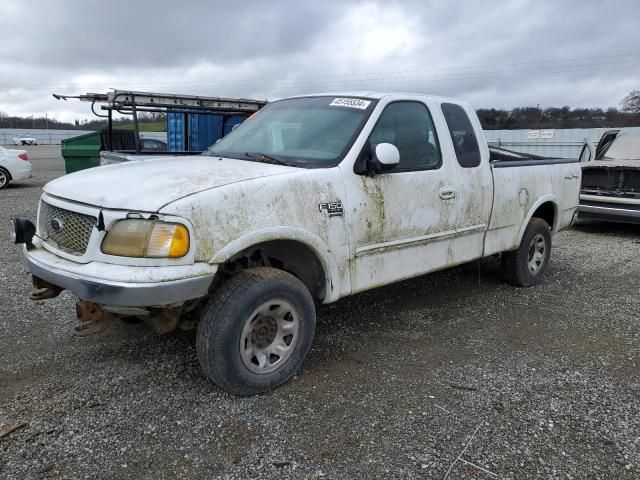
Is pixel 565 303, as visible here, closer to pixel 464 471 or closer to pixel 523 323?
pixel 523 323

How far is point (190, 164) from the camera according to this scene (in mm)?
3680

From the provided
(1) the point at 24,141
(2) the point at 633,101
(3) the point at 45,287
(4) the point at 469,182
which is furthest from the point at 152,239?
(1) the point at 24,141

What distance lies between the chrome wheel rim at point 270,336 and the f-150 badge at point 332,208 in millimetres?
656

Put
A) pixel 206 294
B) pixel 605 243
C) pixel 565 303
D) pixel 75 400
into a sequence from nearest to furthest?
pixel 206 294 → pixel 75 400 → pixel 565 303 → pixel 605 243

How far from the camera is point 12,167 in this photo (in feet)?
48.0

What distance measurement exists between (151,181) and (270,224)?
76 cm

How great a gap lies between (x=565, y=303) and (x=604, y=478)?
290cm

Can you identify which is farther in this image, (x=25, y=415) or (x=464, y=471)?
(x=25, y=415)

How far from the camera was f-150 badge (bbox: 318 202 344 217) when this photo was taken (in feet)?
11.1

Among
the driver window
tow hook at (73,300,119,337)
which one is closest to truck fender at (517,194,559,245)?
the driver window

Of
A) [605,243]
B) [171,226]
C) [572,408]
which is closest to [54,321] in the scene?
[171,226]

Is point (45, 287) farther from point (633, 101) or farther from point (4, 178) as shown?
point (633, 101)

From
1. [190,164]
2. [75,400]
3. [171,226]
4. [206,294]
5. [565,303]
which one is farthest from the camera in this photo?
[565,303]

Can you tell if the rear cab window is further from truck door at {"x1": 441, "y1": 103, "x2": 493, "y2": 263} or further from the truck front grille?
the truck front grille
